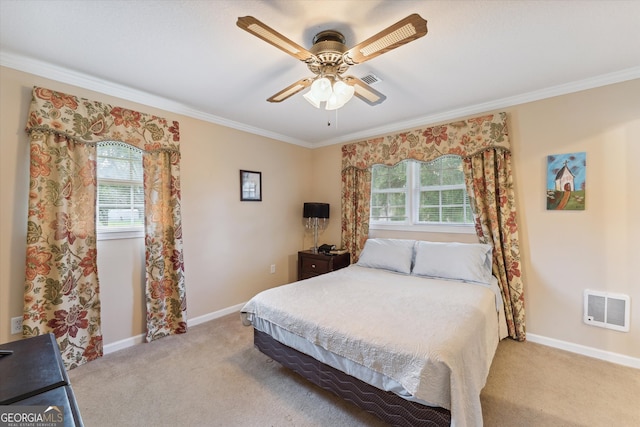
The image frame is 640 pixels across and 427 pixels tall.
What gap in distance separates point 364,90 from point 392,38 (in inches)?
24.1

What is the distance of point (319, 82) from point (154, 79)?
5.11 feet

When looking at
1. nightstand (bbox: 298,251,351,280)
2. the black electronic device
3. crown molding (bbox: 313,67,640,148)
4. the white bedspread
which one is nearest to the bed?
the white bedspread

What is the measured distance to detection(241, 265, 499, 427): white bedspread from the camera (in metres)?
1.31

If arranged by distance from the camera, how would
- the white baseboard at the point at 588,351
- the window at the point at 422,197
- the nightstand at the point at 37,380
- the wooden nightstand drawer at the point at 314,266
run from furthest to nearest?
the wooden nightstand drawer at the point at 314,266, the window at the point at 422,197, the white baseboard at the point at 588,351, the nightstand at the point at 37,380

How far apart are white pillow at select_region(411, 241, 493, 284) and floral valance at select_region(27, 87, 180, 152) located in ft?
9.38

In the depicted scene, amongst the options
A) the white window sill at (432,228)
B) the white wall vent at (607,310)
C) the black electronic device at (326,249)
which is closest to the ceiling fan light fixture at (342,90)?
the white window sill at (432,228)

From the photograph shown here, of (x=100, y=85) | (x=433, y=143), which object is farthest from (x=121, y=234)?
(x=433, y=143)

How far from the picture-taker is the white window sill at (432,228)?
9.82 feet

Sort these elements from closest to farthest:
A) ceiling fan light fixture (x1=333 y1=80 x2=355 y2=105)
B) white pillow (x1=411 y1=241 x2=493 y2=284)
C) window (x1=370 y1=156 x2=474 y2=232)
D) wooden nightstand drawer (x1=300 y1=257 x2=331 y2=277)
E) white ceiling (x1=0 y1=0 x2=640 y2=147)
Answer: white ceiling (x1=0 y1=0 x2=640 y2=147) < ceiling fan light fixture (x1=333 y1=80 x2=355 y2=105) < white pillow (x1=411 y1=241 x2=493 y2=284) < window (x1=370 y1=156 x2=474 y2=232) < wooden nightstand drawer (x1=300 y1=257 x2=331 y2=277)

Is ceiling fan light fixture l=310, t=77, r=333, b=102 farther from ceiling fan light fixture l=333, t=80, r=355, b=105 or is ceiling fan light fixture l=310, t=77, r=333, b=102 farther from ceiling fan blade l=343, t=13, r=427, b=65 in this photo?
ceiling fan blade l=343, t=13, r=427, b=65

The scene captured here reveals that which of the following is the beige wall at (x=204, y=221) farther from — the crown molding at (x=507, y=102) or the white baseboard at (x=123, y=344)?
the crown molding at (x=507, y=102)

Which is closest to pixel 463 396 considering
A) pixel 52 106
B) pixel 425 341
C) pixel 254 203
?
pixel 425 341

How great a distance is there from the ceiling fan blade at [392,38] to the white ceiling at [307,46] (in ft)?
0.81

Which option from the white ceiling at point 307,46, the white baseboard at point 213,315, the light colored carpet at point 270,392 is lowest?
the light colored carpet at point 270,392
